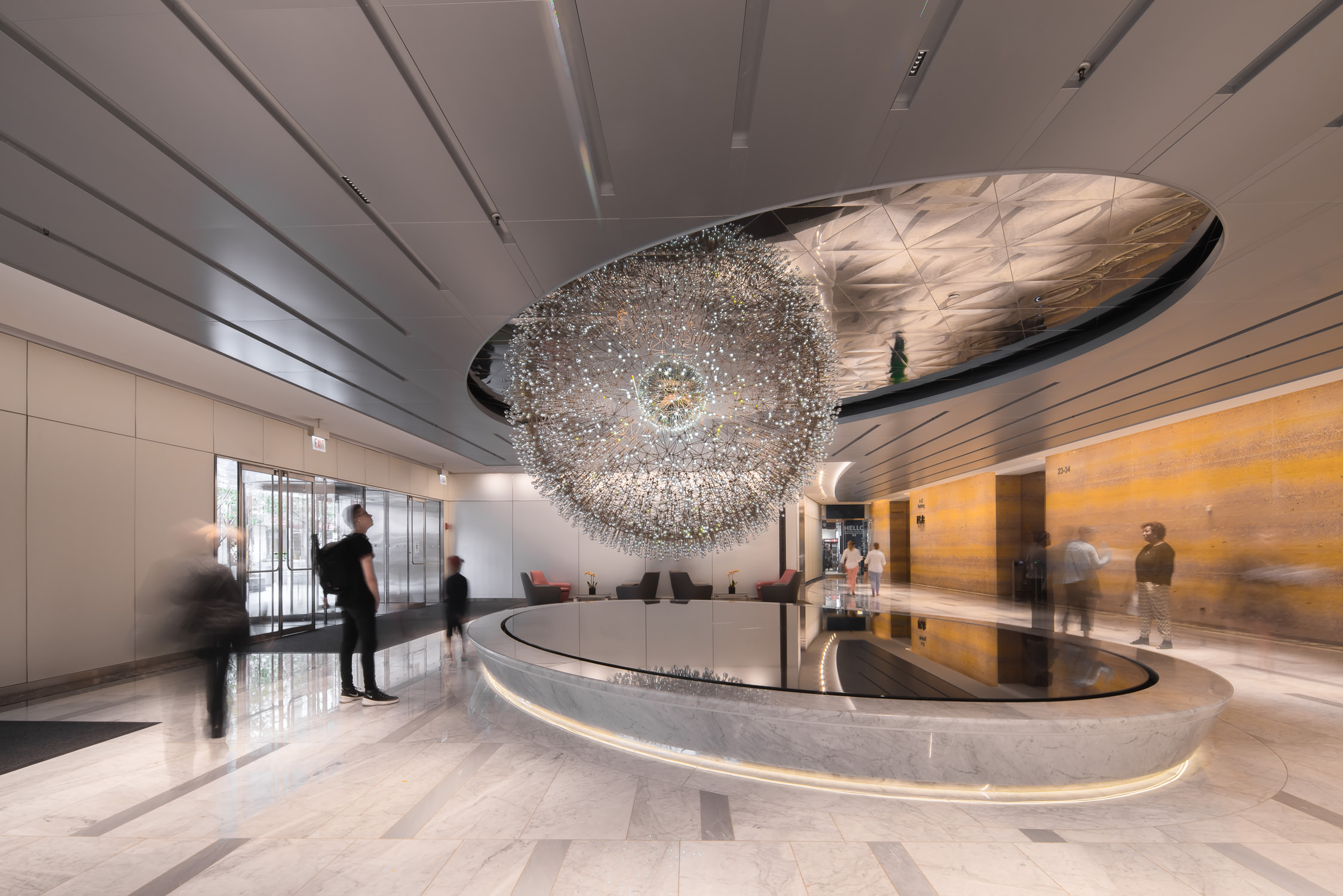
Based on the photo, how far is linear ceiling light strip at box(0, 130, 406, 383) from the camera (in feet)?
11.5

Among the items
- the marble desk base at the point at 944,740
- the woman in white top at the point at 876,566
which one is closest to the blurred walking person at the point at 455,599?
the marble desk base at the point at 944,740

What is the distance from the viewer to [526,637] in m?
6.57

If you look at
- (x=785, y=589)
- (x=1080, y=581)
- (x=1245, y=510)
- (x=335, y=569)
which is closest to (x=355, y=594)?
(x=335, y=569)

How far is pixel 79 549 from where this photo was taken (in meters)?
7.45

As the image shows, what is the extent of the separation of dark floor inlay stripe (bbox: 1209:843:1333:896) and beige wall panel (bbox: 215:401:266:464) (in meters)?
11.8

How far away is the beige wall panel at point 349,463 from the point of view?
1350 cm

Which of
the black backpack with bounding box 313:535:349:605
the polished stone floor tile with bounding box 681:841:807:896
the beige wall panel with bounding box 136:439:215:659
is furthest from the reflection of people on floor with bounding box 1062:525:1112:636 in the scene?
the beige wall panel with bounding box 136:439:215:659

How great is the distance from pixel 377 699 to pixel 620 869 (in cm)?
403

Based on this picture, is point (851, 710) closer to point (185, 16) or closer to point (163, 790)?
point (163, 790)

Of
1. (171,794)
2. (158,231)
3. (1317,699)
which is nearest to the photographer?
(171,794)

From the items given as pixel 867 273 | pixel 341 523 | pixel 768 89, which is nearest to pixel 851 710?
pixel 768 89

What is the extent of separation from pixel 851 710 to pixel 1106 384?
25.8 ft

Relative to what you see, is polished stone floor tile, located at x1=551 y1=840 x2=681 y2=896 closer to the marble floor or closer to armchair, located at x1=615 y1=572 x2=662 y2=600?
the marble floor

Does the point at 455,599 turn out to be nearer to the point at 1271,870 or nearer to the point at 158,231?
the point at 158,231
